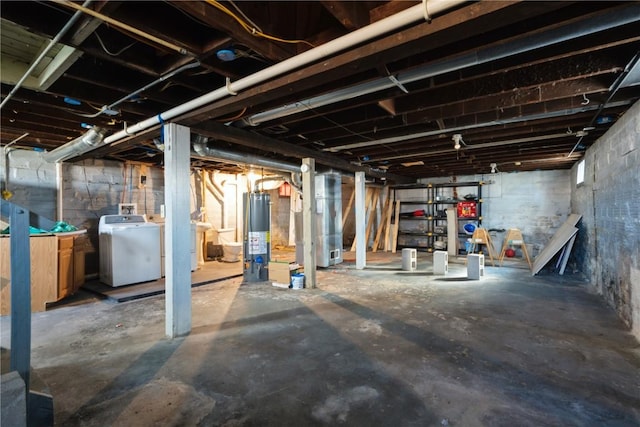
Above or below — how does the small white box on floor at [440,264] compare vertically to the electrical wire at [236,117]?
below

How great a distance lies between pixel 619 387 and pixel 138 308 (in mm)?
4413

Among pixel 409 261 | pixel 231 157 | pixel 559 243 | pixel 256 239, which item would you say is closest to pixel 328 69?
pixel 231 157

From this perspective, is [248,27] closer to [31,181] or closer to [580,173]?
[31,181]

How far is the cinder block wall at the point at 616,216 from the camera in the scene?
279 centimetres

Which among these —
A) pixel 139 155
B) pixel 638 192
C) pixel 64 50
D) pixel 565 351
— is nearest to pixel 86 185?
pixel 139 155

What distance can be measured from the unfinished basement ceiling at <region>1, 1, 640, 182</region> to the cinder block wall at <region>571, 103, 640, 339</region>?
30 centimetres

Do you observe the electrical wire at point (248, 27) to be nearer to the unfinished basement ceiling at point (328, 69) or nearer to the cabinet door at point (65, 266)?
the unfinished basement ceiling at point (328, 69)

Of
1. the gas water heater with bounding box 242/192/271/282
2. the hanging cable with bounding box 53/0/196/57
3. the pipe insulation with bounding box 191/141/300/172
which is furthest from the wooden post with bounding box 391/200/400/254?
the hanging cable with bounding box 53/0/196/57

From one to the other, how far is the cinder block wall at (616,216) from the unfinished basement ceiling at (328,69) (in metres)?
0.30

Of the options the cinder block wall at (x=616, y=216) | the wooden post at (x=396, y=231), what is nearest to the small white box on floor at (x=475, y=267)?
the cinder block wall at (x=616, y=216)

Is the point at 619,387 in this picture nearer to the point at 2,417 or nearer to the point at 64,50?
the point at 2,417

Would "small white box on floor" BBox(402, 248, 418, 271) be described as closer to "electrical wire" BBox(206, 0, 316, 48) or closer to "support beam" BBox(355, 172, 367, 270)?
"support beam" BBox(355, 172, 367, 270)

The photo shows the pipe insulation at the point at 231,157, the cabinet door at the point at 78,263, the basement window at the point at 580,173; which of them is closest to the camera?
the pipe insulation at the point at 231,157

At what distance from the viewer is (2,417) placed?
3.36 feet
